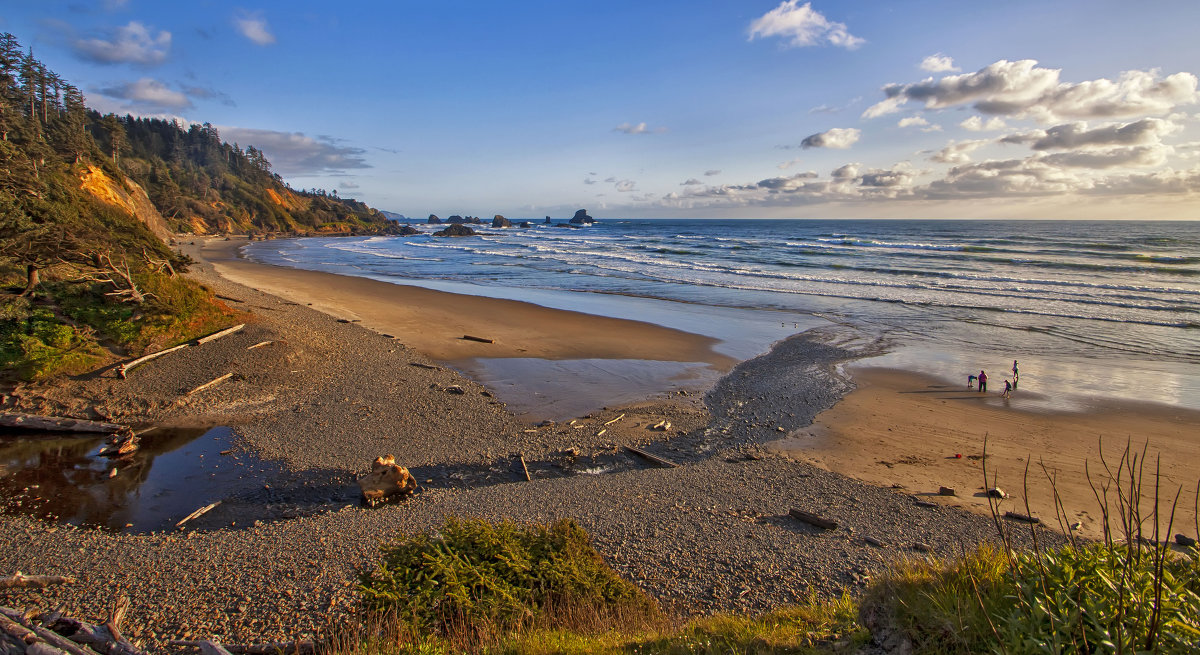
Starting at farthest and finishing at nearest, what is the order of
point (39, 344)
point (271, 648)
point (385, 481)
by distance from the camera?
point (39, 344)
point (385, 481)
point (271, 648)

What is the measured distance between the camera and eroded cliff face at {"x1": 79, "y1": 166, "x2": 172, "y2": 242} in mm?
43250

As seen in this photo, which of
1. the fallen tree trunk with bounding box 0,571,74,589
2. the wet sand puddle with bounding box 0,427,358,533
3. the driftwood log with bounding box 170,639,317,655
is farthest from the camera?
the wet sand puddle with bounding box 0,427,358,533

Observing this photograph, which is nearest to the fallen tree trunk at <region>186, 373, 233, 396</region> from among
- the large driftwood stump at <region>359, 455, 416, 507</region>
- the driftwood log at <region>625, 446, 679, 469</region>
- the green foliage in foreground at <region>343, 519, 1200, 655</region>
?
the large driftwood stump at <region>359, 455, 416, 507</region>

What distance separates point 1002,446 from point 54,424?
23.2 metres

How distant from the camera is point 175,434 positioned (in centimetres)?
1310

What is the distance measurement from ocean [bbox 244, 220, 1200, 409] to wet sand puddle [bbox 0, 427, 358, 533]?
8.04 metres

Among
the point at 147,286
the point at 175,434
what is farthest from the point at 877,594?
the point at 147,286

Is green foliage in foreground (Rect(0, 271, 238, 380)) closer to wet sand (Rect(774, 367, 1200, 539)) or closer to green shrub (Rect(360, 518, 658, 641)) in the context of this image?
green shrub (Rect(360, 518, 658, 641))

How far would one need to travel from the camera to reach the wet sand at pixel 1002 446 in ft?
35.9

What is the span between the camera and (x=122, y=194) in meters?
49.7

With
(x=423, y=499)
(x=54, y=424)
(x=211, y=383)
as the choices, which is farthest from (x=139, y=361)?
(x=423, y=499)

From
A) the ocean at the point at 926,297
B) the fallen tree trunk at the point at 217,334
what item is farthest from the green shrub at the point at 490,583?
the fallen tree trunk at the point at 217,334

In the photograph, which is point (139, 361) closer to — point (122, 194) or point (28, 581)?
point (28, 581)

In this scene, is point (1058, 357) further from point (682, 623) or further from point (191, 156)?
point (191, 156)
